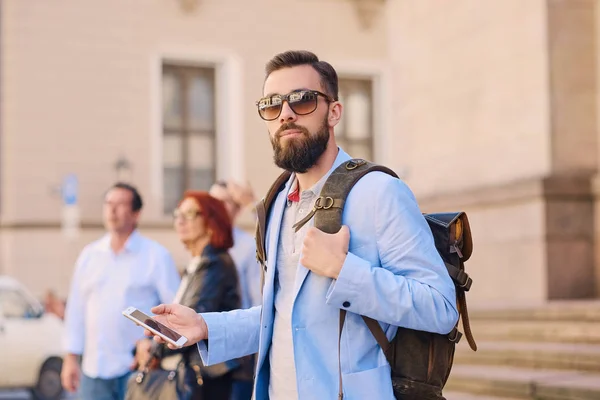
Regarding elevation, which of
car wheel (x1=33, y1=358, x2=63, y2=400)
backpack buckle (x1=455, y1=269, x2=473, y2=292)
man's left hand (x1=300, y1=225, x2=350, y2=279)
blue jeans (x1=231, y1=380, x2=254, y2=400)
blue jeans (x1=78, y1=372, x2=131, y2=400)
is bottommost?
car wheel (x1=33, y1=358, x2=63, y2=400)

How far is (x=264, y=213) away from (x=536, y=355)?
4957 millimetres

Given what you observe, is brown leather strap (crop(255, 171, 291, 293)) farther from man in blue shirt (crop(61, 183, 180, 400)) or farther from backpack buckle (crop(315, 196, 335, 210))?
man in blue shirt (crop(61, 183, 180, 400))

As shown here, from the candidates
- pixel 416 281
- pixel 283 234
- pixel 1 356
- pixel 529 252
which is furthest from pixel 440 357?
pixel 1 356

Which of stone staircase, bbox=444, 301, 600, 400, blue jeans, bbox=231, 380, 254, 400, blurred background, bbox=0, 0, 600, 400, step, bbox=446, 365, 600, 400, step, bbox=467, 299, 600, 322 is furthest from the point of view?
blurred background, bbox=0, 0, 600, 400

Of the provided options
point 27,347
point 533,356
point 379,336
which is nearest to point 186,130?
point 27,347

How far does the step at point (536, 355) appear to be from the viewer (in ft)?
24.5

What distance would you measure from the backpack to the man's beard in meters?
0.09

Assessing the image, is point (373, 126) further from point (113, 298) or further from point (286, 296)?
point (286, 296)

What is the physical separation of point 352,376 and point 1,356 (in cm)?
1218

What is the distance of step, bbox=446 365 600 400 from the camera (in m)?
6.63

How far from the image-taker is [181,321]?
3.30 m

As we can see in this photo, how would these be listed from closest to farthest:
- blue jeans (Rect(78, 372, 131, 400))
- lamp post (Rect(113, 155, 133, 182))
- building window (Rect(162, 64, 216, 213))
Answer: blue jeans (Rect(78, 372, 131, 400)) → lamp post (Rect(113, 155, 133, 182)) → building window (Rect(162, 64, 216, 213))

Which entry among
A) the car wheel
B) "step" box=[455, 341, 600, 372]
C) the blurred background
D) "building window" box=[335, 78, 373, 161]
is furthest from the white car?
"building window" box=[335, 78, 373, 161]

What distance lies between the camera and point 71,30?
25188 mm
